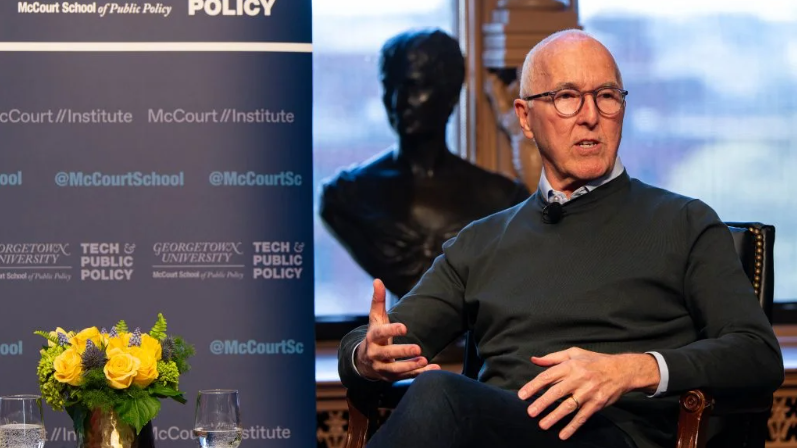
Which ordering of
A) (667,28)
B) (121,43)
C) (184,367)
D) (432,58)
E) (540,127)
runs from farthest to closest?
1. (667,28)
2. (432,58)
3. (121,43)
4. (540,127)
5. (184,367)

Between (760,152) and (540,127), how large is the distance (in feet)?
8.80

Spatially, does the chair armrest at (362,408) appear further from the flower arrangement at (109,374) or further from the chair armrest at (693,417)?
the chair armrest at (693,417)

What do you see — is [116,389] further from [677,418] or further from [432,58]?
[432,58]

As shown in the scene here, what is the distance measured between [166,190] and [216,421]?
Answer: 42.9 inches

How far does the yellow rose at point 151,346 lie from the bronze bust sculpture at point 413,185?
1812mm

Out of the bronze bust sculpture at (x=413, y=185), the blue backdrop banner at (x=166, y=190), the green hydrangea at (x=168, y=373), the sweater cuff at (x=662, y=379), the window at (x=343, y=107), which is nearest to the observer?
the sweater cuff at (x=662, y=379)

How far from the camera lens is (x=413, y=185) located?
4.05 metres

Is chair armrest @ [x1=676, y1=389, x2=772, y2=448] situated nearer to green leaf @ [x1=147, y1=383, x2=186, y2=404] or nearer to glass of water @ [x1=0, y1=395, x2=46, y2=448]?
green leaf @ [x1=147, y1=383, x2=186, y2=404]

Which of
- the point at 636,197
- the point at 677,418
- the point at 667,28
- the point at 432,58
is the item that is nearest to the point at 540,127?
the point at 636,197

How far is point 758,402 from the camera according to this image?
2111 millimetres

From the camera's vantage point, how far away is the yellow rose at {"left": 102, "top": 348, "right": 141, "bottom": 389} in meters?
2.11

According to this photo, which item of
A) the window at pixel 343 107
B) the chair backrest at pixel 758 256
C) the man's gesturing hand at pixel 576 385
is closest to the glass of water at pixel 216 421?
the man's gesturing hand at pixel 576 385

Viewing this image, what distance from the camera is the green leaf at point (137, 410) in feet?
6.95

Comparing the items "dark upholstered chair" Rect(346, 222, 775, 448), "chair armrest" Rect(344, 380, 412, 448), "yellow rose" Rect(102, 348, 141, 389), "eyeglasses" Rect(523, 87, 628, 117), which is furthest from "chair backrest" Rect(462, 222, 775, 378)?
"yellow rose" Rect(102, 348, 141, 389)
